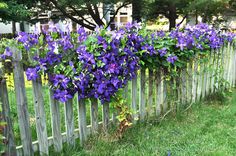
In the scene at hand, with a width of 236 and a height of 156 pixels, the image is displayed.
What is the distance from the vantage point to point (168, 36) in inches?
141

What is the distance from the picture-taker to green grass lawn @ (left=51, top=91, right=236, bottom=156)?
2916 mm

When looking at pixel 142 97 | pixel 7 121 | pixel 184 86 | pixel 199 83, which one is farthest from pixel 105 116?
pixel 199 83

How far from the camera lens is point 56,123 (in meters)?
2.72

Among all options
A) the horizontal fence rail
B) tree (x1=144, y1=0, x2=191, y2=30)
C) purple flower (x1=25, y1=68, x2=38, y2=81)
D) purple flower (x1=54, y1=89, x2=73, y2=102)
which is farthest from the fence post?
tree (x1=144, y1=0, x2=191, y2=30)

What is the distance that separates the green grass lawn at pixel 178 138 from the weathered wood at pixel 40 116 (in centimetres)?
26

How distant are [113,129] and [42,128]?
86 centimetres

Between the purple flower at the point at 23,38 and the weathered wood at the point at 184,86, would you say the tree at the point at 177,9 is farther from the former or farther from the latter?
the purple flower at the point at 23,38

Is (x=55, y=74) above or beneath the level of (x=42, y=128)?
above

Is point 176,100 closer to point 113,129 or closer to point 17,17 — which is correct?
point 113,129

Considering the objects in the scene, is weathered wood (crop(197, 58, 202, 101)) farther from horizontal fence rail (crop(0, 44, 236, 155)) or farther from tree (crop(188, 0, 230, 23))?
tree (crop(188, 0, 230, 23))

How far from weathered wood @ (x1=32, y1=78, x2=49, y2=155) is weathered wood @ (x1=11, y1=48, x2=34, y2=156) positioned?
0.29 ft

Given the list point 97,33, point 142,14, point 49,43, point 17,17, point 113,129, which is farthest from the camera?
point 142,14

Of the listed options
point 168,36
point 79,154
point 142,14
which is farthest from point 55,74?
point 142,14

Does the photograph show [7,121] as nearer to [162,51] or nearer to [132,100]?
[132,100]
